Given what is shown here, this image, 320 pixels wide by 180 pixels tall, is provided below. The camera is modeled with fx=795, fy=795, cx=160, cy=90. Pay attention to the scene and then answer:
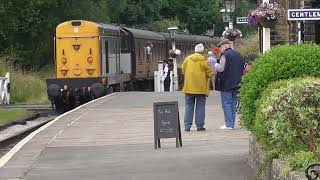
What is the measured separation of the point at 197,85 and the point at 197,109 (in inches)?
19.6

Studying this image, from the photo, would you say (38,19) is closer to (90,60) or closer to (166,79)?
(166,79)

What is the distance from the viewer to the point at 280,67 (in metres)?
9.73

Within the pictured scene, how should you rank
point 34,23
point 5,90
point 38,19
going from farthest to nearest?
point 34,23, point 38,19, point 5,90

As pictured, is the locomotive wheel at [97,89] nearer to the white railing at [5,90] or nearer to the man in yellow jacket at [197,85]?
the white railing at [5,90]

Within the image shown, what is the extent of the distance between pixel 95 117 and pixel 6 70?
2103 cm

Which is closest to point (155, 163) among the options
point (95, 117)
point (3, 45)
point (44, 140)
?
point (44, 140)

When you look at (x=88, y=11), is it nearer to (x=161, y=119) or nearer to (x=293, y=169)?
(x=161, y=119)

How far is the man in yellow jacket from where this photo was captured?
1577 cm

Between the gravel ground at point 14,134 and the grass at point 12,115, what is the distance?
58cm

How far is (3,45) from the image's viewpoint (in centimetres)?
5350

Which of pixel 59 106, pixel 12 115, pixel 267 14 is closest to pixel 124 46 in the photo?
pixel 59 106

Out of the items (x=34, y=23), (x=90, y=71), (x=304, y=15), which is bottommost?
(x=90, y=71)

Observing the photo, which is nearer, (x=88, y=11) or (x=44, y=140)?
(x=44, y=140)

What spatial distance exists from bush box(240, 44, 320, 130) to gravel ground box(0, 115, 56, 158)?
784 cm
